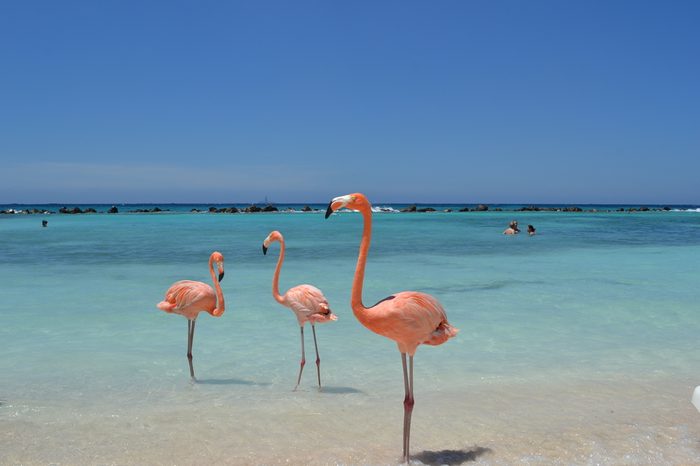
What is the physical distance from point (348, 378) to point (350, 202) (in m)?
3.09

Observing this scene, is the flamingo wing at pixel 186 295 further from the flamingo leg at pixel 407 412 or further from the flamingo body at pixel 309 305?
the flamingo leg at pixel 407 412

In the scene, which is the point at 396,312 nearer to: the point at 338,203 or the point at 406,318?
the point at 406,318

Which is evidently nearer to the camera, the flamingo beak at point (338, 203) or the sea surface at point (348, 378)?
the flamingo beak at point (338, 203)

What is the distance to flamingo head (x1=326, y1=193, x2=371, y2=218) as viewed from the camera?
11.7 ft

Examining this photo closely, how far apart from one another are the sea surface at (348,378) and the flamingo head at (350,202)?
1.96m

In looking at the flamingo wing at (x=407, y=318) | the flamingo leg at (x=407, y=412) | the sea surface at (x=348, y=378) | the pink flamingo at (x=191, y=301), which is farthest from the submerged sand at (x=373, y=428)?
the flamingo wing at (x=407, y=318)

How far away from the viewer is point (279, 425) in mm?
4949

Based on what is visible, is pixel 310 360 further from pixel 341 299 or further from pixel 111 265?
pixel 111 265

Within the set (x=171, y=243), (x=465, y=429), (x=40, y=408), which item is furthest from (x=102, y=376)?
(x=171, y=243)

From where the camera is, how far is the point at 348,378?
6242 mm

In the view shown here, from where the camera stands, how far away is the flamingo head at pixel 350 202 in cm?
357

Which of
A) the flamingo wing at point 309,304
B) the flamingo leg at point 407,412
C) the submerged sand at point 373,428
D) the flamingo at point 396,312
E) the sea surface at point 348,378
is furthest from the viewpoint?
the flamingo wing at point 309,304

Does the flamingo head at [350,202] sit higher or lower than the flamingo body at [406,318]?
higher

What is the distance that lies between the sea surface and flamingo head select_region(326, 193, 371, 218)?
6.43 ft
